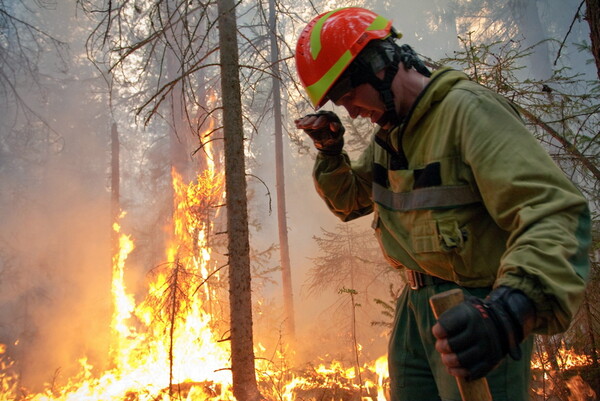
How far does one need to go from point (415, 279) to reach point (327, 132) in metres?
1.10

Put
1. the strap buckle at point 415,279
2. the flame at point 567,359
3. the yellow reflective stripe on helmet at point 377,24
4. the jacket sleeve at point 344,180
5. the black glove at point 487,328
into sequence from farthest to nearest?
the flame at point 567,359
the jacket sleeve at point 344,180
the yellow reflective stripe on helmet at point 377,24
the strap buckle at point 415,279
the black glove at point 487,328

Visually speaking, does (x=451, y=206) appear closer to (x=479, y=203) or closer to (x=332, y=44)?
(x=479, y=203)

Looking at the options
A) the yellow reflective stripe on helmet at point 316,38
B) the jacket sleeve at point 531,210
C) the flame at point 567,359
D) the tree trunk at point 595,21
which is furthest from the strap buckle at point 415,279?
the flame at point 567,359

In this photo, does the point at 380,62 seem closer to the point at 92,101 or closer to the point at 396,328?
the point at 396,328

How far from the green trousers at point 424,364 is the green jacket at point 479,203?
20 centimetres

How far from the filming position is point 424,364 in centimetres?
211

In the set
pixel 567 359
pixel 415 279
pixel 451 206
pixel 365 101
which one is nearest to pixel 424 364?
pixel 415 279

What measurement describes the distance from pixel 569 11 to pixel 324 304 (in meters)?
29.5

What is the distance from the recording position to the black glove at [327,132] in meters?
2.55

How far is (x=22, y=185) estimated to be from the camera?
28.5m

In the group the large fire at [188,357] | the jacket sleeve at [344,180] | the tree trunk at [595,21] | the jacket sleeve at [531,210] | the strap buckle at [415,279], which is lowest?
the large fire at [188,357]

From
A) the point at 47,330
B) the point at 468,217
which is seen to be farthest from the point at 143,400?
the point at 47,330

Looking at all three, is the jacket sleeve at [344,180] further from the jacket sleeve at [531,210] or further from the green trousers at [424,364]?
the jacket sleeve at [531,210]

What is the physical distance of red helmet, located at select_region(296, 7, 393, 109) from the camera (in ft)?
6.98
